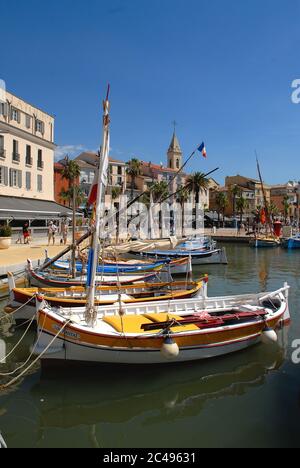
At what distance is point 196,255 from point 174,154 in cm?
9928

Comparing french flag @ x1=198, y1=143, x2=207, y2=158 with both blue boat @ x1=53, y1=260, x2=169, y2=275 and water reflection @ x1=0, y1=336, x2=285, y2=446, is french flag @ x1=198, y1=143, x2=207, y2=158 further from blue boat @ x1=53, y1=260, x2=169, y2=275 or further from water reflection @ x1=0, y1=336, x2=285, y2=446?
water reflection @ x1=0, y1=336, x2=285, y2=446

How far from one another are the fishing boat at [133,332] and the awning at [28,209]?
27.1 metres

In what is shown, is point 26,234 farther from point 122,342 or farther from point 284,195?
point 284,195

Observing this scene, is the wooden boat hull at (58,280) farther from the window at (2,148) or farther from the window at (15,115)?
the window at (15,115)

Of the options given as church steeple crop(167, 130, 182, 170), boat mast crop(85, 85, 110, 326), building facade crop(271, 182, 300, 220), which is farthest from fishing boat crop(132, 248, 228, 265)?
building facade crop(271, 182, 300, 220)

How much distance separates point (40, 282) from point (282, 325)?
40.2 feet

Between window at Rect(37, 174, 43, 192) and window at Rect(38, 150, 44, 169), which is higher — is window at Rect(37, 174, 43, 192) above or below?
below

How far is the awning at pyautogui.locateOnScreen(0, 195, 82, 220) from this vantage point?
37531mm

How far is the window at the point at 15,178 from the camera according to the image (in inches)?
1697

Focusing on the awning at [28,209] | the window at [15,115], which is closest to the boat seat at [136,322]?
the awning at [28,209]

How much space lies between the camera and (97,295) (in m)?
15.4

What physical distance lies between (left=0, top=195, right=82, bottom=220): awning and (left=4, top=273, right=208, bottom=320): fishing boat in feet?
72.8
